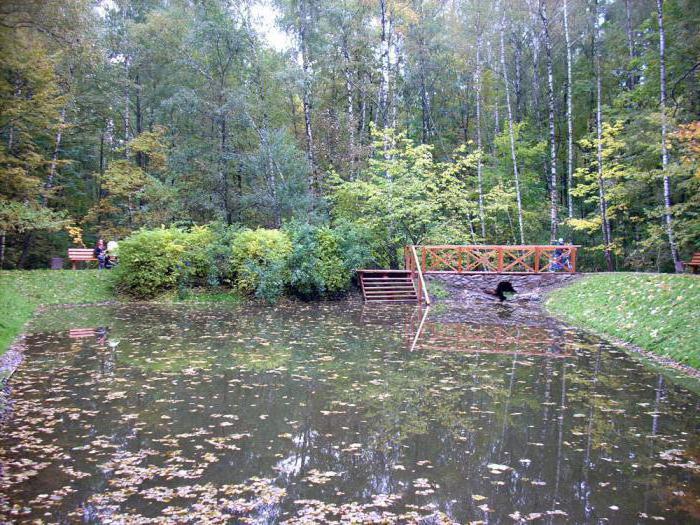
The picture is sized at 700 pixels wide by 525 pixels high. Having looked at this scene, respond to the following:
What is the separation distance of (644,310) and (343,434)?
27.9 ft

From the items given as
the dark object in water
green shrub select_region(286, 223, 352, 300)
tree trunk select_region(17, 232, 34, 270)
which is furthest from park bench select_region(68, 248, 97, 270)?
the dark object in water

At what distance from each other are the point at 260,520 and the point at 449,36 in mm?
26802

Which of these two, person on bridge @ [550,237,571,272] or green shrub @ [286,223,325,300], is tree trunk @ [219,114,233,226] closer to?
green shrub @ [286,223,325,300]

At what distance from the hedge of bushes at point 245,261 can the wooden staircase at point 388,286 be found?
69 centimetres

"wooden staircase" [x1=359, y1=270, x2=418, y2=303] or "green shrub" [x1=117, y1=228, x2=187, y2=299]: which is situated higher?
"green shrub" [x1=117, y1=228, x2=187, y2=299]

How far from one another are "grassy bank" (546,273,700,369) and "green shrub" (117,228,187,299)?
12.1 m

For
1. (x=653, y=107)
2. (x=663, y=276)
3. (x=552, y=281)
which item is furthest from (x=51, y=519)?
(x=653, y=107)

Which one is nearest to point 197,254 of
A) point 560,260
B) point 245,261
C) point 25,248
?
point 245,261

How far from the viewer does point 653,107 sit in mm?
18172

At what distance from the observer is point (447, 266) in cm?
1848

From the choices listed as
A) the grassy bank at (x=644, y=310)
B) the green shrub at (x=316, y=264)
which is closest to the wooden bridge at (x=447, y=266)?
the green shrub at (x=316, y=264)

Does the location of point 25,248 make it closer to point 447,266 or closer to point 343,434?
point 447,266

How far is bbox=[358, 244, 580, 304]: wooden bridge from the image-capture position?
17766 mm

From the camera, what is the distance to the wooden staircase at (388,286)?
18031mm
